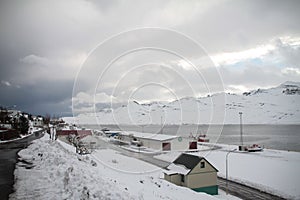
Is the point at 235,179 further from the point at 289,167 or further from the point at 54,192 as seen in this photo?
the point at 54,192

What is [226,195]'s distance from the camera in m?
20.9

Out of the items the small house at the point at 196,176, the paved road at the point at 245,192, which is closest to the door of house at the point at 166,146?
the paved road at the point at 245,192

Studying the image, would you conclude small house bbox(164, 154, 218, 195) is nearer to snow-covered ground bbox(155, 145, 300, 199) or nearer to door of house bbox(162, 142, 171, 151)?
snow-covered ground bbox(155, 145, 300, 199)

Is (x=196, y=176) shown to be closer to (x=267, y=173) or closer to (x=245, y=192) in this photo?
(x=245, y=192)

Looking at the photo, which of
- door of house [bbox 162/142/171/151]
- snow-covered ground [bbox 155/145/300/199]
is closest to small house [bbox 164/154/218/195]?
snow-covered ground [bbox 155/145/300/199]

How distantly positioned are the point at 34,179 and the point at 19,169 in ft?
13.2

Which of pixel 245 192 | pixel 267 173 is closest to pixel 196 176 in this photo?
pixel 245 192

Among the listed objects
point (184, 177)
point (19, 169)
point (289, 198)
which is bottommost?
point (289, 198)

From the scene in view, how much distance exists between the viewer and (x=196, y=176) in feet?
70.4

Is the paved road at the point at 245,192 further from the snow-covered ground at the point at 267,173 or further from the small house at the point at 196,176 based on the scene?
the small house at the point at 196,176

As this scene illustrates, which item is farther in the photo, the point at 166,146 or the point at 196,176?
the point at 166,146

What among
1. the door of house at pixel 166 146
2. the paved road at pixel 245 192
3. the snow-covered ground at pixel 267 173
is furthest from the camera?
the door of house at pixel 166 146

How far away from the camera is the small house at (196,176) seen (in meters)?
21.1

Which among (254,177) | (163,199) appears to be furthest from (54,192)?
(254,177)
